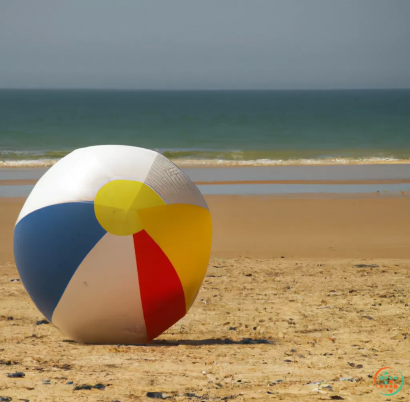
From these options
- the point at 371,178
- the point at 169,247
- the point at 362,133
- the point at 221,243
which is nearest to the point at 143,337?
the point at 169,247

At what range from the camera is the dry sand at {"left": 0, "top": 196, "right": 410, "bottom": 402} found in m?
4.17

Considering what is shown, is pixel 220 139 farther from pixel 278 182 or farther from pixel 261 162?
pixel 278 182

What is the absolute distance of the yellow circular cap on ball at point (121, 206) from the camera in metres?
4.73

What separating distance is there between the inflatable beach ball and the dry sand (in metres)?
0.33

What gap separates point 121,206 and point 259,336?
6.69 feet

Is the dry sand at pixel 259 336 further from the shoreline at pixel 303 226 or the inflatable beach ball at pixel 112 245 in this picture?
the inflatable beach ball at pixel 112 245

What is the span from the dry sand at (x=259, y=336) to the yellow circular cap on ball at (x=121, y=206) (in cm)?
105

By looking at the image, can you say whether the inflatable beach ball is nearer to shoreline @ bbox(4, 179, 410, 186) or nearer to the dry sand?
the dry sand

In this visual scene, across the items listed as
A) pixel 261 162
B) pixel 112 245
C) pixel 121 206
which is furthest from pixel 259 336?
pixel 261 162

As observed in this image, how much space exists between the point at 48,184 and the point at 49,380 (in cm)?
168

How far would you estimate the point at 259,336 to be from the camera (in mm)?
5820

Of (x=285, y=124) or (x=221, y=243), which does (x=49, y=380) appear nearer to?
(x=221, y=243)

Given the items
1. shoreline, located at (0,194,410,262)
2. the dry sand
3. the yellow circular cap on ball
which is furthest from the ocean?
the yellow circular cap on ball

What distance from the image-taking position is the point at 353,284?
7789 millimetres
